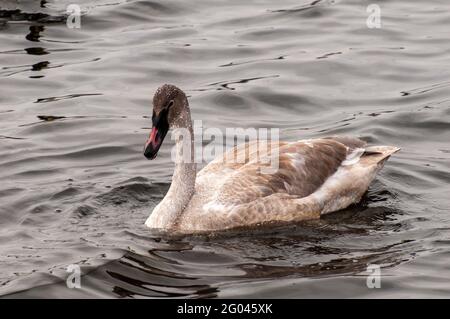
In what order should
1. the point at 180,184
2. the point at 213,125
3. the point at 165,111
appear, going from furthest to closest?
the point at 213,125 < the point at 180,184 < the point at 165,111

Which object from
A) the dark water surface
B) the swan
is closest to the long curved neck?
the swan

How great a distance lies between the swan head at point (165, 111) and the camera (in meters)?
12.8

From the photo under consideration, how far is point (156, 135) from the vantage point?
12797mm

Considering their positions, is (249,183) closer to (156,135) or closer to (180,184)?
(180,184)

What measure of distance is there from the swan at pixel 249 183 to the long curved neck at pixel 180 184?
0.01m

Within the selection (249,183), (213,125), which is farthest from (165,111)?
(213,125)

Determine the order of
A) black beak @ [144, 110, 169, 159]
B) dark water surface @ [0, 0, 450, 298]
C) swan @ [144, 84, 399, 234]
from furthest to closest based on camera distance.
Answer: swan @ [144, 84, 399, 234] < black beak @ [144, 110, 169, 159] < dark water surface @ [0, 0, 450, 298]

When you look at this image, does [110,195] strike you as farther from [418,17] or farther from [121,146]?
[418,17]

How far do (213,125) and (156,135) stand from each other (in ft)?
15.6

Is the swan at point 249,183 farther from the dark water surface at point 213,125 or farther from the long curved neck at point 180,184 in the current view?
the dark water surface at point 213,125

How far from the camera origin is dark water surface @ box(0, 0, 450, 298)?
11844mm

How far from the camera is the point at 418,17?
2316 cm

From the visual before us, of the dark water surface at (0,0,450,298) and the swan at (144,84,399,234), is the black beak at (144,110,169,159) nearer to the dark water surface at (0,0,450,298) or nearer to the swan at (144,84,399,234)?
the swan at (144,84,399,234)
